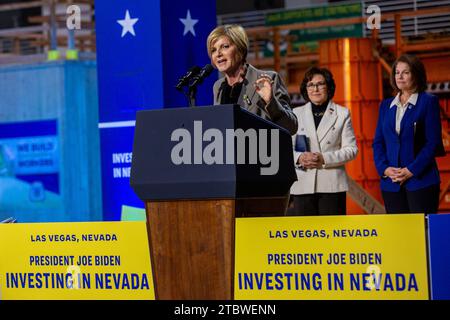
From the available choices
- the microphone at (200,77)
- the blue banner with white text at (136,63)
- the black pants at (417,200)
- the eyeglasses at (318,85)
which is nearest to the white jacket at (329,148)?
the eyeglasses at (318,85)

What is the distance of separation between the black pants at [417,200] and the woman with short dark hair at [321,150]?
1.19 feet

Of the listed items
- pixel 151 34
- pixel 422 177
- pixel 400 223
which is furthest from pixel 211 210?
pixel 151 34

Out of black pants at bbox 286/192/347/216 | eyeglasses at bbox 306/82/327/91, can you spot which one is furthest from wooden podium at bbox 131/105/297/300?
eyeglasses at bbox 306/82/327/91

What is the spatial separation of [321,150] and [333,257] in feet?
6.62

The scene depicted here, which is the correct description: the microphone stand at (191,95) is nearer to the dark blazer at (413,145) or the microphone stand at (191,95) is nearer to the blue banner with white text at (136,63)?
the dark blazer at (413,145)

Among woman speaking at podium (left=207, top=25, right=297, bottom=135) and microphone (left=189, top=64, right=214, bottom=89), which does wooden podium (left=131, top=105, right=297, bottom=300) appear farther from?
woman speaking at podium (left=207, top=25, right=297, bottom=135)

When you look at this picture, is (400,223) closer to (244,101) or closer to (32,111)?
(244,101)

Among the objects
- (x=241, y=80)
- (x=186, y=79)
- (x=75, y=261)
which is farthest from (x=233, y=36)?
(x=75, y=261)

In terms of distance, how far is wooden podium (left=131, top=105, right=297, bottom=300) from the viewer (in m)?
3.58

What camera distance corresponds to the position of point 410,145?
228 inches

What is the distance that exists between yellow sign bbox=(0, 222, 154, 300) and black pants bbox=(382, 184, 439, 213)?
189cm

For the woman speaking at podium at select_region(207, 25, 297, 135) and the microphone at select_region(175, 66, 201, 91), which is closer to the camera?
the microphone at select_region(175, 66, 201, 91)

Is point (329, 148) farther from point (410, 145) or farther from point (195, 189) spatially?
point (195, 189)
